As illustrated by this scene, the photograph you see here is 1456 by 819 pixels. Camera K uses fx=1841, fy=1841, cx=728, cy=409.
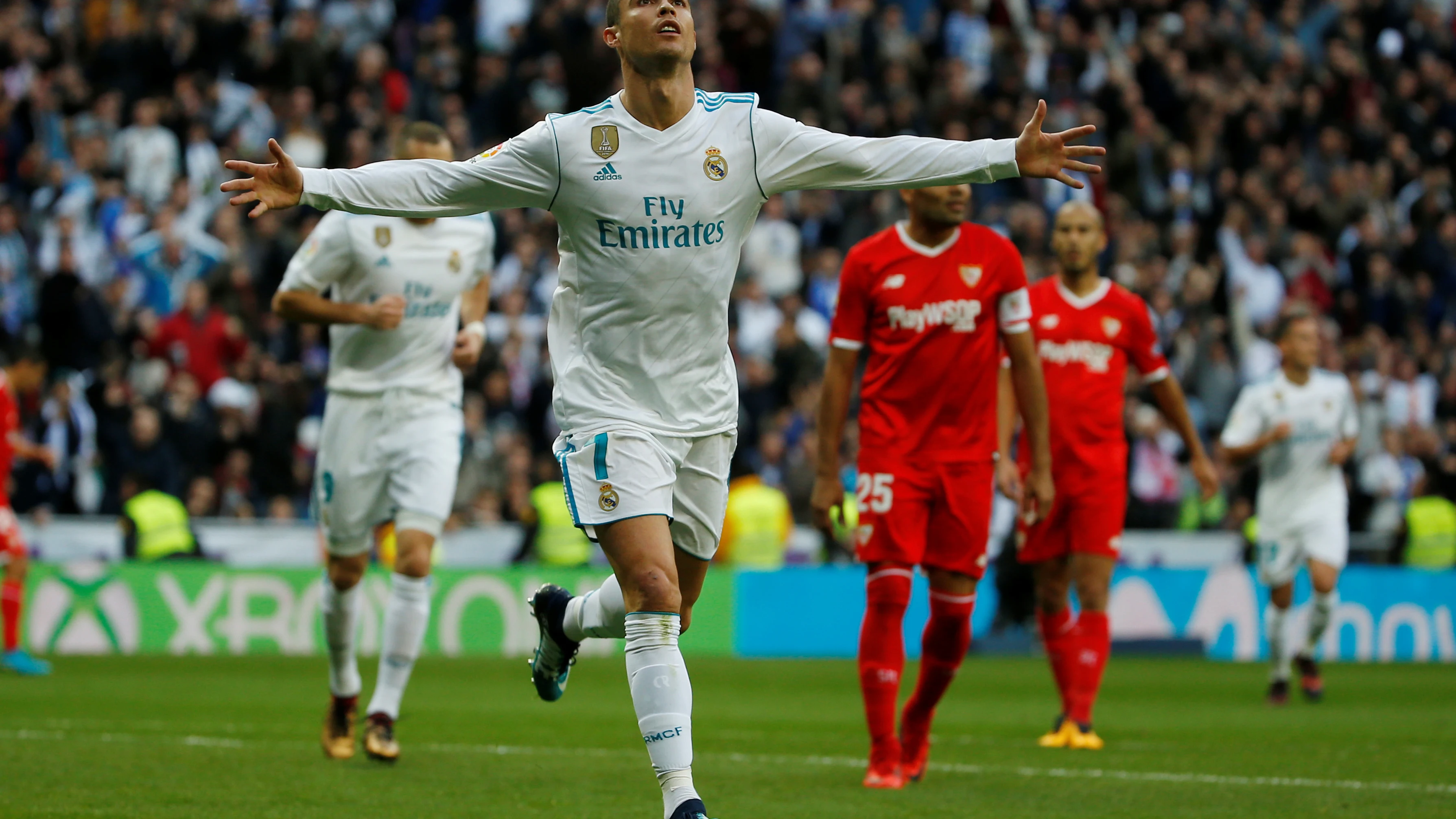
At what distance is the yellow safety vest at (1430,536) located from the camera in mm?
19562

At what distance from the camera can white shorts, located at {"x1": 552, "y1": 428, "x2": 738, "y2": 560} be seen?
570cm

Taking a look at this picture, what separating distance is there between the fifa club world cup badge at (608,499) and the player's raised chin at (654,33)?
1326 mm

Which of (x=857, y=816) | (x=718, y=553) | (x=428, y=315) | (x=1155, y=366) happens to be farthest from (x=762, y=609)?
(x=857, y=816)

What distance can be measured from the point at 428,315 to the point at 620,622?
2.68m

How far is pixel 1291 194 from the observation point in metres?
25.1

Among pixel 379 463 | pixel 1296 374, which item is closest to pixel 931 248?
pixel 379 463

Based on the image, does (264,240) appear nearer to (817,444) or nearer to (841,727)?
(841,727)

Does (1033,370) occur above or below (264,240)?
below

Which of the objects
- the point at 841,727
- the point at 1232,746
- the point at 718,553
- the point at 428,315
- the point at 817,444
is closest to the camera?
the point at 817,444

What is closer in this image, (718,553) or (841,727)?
(841,727)

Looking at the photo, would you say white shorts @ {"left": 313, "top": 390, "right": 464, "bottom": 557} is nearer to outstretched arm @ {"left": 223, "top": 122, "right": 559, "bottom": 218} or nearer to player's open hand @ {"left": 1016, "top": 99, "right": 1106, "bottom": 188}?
outstretched arm @ {"left": 223, "top": 122, "right": 559, "bottom": 218}

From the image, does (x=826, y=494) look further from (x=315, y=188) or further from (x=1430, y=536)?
(x=1430, y=536)

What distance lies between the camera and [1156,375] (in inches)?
393

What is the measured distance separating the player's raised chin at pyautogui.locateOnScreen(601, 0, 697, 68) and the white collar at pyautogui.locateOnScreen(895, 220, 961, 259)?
2.25m
